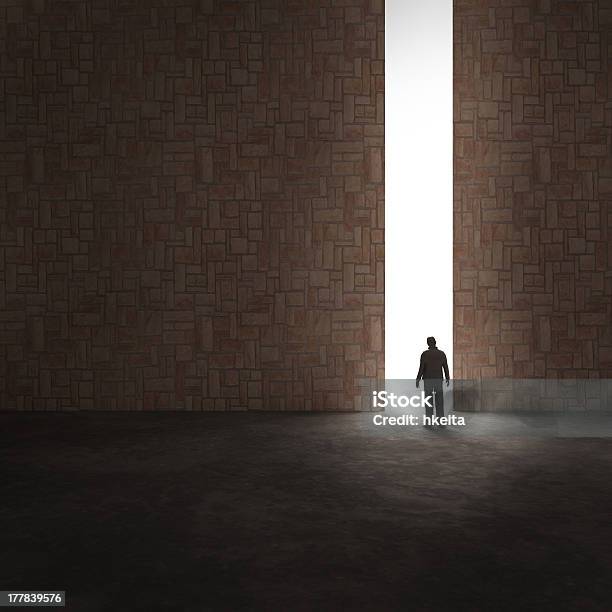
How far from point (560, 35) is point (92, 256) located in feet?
24.5

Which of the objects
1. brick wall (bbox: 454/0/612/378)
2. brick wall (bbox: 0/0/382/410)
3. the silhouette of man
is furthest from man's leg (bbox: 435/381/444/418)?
brick wall (bbox: 0/0/382/410)

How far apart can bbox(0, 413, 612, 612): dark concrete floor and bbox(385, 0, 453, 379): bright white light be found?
7.55 feet

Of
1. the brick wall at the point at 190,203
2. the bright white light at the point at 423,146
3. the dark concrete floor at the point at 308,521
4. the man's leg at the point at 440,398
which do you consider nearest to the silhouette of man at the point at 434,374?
the man's leg at the point at 440,398

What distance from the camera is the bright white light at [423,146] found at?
9359mm

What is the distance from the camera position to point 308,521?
16.2 ft

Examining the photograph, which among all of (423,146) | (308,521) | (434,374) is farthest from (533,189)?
(308,521)

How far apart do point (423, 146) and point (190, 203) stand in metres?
3.44

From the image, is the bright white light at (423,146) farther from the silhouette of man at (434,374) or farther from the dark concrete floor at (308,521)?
the dark concrete floor at (308,521)

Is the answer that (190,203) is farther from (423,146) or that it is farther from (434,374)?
(434,374)

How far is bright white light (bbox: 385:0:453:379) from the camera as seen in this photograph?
30.7 ft

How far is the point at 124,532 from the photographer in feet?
15.4

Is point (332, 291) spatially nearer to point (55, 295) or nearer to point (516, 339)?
point (516, 339)

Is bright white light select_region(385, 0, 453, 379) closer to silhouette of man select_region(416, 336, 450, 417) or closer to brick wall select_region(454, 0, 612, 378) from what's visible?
brick wall select_region(454, 0, 612, 378)

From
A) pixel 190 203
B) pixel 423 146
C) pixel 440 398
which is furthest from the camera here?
pixel 190 203
